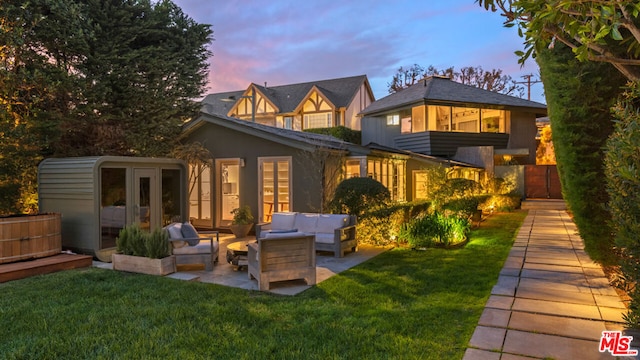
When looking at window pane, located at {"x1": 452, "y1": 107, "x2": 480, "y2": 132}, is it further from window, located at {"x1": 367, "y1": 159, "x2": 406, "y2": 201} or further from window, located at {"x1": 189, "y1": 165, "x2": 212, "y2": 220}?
window, located at {"x1": 189, "y1": 165, "x2": 212, "y2": 220}

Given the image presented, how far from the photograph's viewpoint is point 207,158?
12.2 metres

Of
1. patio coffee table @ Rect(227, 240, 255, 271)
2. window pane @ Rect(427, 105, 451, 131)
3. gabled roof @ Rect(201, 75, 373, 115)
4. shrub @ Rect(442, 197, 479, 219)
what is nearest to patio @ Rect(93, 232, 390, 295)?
patio coffee table @ Rect(227, 240, 255, 271)

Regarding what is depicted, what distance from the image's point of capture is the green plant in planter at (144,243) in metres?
6.54

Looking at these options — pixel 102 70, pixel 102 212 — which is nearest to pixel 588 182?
pixel 102 212

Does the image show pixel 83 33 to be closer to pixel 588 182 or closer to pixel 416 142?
pixel 588 182

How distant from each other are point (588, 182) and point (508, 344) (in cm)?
393

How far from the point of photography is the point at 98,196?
7.69m

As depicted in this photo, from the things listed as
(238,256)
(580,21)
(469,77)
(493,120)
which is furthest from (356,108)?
(580,21)

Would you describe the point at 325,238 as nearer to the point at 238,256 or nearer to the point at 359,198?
the point at 359,198

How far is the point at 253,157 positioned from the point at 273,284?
6588 millimetres

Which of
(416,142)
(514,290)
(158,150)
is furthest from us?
(416,142)

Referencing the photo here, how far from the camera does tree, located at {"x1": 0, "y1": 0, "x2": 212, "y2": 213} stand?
853 cm

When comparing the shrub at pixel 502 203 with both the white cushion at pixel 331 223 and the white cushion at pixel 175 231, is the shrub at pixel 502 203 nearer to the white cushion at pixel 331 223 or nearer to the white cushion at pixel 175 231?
the white cushion at pixel 331 223

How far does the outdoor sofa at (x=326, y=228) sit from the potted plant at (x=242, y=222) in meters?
2.23
